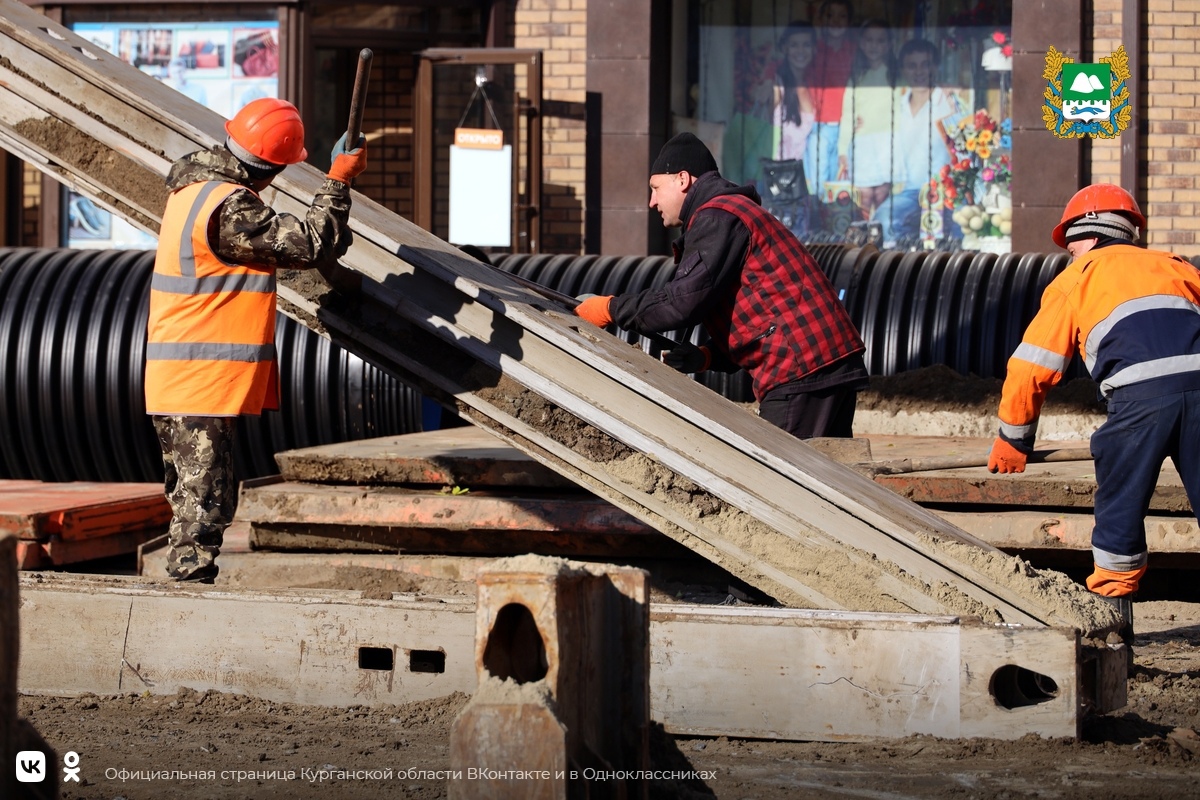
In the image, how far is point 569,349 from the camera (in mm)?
4742

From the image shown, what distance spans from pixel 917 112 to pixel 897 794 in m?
8.17

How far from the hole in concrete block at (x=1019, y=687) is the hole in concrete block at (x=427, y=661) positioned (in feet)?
5.43

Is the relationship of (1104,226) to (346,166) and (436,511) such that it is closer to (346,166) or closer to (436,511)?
(346,166)

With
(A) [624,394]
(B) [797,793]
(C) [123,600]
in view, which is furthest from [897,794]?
(C) [123,600]

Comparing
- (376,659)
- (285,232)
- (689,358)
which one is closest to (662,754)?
(376,659)

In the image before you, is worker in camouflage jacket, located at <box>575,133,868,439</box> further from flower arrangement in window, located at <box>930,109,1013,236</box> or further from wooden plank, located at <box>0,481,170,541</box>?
flower arrangement in window, located at <box>930,109,1013,236</box>

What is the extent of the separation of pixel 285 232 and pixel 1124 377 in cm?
278

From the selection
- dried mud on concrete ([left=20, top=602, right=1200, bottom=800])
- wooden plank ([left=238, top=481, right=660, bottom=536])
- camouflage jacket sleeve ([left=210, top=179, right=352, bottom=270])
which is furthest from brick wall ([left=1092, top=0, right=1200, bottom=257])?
camouflage jacket sleeve ([left=210, top=179, right=352, bottom=270])

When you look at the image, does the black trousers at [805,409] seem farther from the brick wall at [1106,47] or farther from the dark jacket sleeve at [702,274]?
the brick wall at [1106,47]

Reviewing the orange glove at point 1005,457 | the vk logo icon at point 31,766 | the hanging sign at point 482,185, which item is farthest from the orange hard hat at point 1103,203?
the hanging sign at point 482,185

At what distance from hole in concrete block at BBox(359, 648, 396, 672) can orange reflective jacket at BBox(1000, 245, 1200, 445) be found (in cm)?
221

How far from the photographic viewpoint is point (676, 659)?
13.7 feet

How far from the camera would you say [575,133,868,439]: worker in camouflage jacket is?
16.4ft

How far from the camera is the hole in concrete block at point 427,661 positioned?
4.40 m
